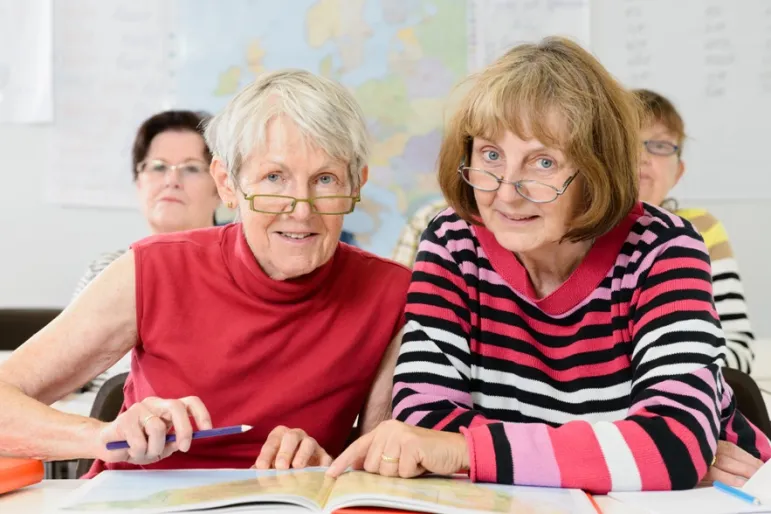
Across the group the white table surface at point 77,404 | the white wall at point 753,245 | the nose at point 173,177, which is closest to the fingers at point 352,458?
the white table surface at point 77,404

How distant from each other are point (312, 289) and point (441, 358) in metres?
0.26

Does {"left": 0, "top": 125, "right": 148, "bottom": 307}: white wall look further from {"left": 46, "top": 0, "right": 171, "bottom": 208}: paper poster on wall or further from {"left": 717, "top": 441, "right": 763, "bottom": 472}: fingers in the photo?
{"left": 717, "top": 441, "right": 763, "bottom": 472}: fingers

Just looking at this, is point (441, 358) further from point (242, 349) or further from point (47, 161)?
point (47, 161)

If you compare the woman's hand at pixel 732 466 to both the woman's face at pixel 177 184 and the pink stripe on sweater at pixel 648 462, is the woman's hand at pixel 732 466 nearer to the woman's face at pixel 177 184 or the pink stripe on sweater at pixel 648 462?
the pink stripe on sweater at pixel 648 462

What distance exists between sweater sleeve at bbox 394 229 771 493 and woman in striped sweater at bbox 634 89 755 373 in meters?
1.11

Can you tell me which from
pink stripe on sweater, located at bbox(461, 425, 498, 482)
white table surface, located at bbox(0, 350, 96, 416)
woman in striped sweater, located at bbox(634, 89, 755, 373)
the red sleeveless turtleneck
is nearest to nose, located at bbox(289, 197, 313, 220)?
the red sleeveless turtleneck

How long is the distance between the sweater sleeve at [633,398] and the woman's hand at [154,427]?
314 mm

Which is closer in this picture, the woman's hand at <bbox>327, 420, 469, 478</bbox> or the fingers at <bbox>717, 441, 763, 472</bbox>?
the woman's hand at <bbox>327, 420, 469, 478</bbox>

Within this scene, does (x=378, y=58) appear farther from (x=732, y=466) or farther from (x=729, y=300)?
(x=732, y=466)

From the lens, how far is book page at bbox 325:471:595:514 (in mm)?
962

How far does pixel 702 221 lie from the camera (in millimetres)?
2646

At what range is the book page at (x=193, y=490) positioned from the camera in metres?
0.98

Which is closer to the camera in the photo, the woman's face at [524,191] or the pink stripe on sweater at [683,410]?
the pink stripe on sweater at [683,410]

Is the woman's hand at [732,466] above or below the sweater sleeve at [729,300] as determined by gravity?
below
